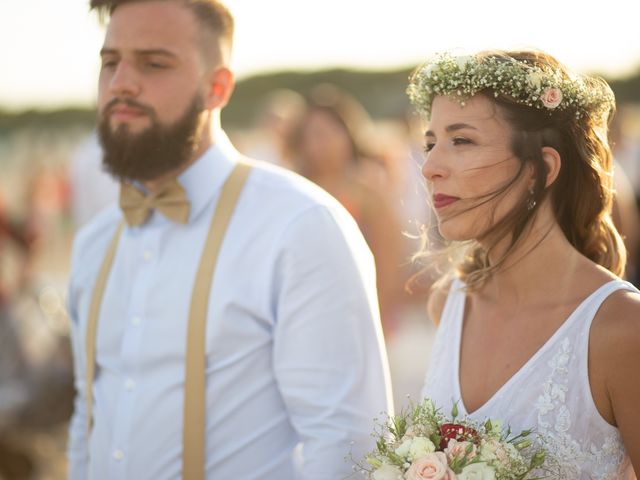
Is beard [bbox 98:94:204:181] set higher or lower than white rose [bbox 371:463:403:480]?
higher

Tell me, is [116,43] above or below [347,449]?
above

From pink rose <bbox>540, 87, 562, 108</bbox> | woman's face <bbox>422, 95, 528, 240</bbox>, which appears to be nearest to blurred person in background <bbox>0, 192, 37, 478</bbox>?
woman's face <bbox>422, 95, 528, 240</bbox>

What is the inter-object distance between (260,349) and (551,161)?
3.58 feet

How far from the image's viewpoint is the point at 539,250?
2627 millimetres

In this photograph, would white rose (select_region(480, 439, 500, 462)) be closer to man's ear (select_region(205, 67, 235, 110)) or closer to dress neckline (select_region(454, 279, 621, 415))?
dress neckline (select_region(454, 279, 621, 415))

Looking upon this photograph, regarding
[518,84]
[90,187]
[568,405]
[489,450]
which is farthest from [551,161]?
[90,187]

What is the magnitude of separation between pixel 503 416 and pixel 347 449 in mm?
541

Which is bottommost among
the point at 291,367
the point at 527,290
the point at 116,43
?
the point at 291,367

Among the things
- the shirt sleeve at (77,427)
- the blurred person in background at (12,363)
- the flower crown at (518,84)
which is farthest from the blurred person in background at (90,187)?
the flower crown at (518,84)

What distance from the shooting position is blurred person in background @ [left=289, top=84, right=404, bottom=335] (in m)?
6.22

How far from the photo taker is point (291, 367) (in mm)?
2826

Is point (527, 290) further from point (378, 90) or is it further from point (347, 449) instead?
point (378, 90)

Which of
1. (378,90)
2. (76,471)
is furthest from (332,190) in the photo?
(378,90)

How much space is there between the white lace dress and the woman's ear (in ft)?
1.16
